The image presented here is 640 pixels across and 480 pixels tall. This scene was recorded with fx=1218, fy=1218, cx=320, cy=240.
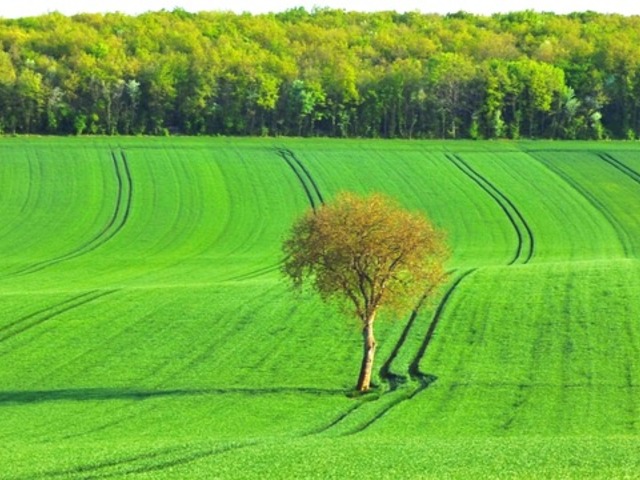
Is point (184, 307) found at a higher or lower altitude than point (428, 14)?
lower

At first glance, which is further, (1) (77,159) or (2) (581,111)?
(2) (581,111)

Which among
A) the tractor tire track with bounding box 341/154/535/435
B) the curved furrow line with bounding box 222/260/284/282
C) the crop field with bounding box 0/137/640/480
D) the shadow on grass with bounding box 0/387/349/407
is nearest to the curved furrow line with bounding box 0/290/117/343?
the crop field with bounding box 0/137/640/480

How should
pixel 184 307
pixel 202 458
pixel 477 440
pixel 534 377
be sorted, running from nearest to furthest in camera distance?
pixel 202 458
pixel 477 440
pixel 534 377
pixel 184 307

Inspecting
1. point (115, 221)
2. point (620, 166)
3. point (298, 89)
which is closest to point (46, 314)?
point (115, 221)

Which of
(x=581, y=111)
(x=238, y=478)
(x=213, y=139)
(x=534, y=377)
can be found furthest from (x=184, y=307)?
(x=581, y=111)

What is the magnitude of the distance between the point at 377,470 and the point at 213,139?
314ft

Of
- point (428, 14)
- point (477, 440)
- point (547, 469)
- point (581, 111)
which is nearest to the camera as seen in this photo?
point (547, 469)

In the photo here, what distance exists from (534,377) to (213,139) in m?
81.1

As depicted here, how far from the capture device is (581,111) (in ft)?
431

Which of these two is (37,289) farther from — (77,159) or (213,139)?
(213,139)

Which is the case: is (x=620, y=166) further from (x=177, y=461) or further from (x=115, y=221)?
(x=177, y=461)

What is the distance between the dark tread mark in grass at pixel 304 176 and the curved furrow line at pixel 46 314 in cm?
3586

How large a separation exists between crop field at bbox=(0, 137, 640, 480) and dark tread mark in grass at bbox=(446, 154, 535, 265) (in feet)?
1.21

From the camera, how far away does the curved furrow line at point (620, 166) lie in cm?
10534
